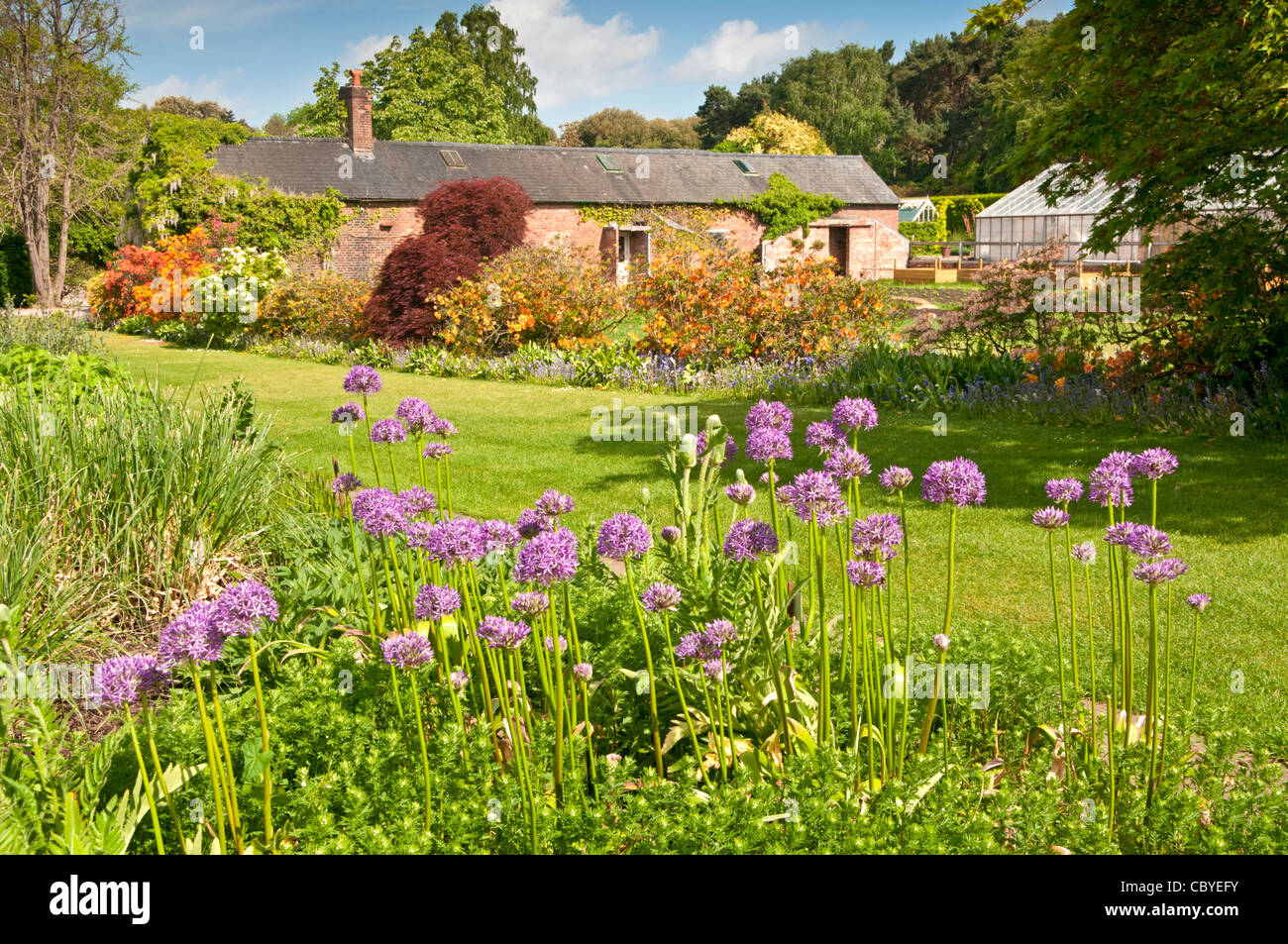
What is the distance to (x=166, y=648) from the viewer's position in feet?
6.35

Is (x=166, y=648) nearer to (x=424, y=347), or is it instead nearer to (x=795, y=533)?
(x=795, y=533)

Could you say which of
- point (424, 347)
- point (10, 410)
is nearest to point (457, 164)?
point (424, 347)

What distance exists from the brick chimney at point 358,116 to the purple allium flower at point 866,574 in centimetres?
2860

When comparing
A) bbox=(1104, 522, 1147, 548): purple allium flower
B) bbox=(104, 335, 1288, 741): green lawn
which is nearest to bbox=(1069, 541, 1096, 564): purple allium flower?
bbox=(1104, 522, 1147, 548): purple allium flower

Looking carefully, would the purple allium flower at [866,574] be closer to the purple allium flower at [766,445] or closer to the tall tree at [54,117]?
the purple allium flower at [766,445]

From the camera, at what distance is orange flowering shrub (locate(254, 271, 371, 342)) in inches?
725

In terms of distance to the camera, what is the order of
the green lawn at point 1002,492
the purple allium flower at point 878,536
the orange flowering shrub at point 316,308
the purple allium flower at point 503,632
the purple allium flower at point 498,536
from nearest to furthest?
the purple allium flower at point 503,632 < the purple allium flower at point 878,536 < the purple allium flower at point 498,536 < the green lawn at point 1002,492 < the orange flowering shrub at point 316,308

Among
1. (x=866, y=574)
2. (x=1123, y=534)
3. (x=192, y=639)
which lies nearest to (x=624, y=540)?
(x=866, y=574)

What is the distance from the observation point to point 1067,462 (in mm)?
7418

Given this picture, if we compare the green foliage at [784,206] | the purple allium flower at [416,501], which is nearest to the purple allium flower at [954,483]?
the purple allium flower at [416,501]

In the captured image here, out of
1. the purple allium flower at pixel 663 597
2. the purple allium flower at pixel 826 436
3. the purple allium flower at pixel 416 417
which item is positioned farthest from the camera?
the purple allium flower at pixel 416 417

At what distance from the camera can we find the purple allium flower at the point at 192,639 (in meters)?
1.92

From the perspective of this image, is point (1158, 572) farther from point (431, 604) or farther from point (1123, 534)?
point (431, 604)

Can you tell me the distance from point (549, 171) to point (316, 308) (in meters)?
13.5
